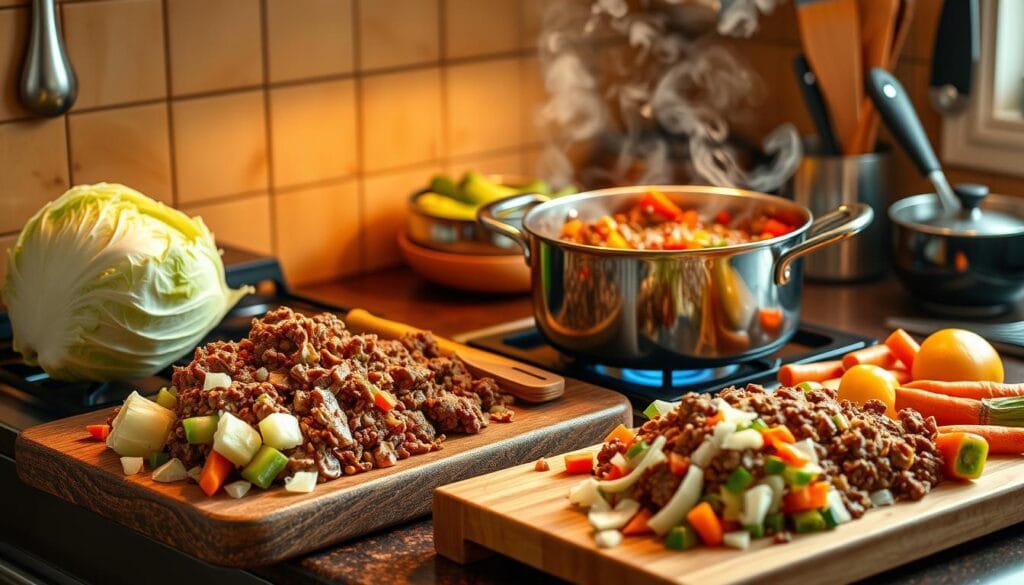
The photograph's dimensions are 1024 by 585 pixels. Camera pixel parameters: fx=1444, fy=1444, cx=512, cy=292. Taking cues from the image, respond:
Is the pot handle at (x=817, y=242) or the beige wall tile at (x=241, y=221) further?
the beige wall tile at (x=241, y=221)

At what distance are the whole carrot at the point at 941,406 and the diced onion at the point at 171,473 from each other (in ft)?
2.34

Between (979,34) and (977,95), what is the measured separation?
0.09 meters

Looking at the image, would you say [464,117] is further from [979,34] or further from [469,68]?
[979,34]

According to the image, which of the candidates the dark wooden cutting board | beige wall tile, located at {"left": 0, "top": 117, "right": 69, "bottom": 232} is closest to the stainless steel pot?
the dark wooden cutting board

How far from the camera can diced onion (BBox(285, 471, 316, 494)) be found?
1.30 metres

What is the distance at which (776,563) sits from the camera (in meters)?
1.11

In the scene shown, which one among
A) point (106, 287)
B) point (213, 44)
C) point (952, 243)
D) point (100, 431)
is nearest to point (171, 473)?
point (100, 431)

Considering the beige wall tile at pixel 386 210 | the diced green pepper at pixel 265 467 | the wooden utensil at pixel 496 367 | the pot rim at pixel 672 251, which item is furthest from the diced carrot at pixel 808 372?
the beige wall tile at pixel 386 210

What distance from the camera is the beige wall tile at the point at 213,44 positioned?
6.67 ft

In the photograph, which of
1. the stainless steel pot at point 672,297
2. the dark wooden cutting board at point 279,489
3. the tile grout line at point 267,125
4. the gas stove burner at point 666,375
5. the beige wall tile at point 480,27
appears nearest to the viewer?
the dark wooden cutting board at point 279,489

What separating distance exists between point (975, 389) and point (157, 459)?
823 millimetres

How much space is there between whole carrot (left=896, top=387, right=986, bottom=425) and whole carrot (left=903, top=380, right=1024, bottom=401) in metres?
0.02

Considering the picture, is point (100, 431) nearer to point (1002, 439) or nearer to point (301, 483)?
point (301, 483)

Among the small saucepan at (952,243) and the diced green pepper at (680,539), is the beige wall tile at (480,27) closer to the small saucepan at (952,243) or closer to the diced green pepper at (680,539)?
the small saucepan at (952,243)
